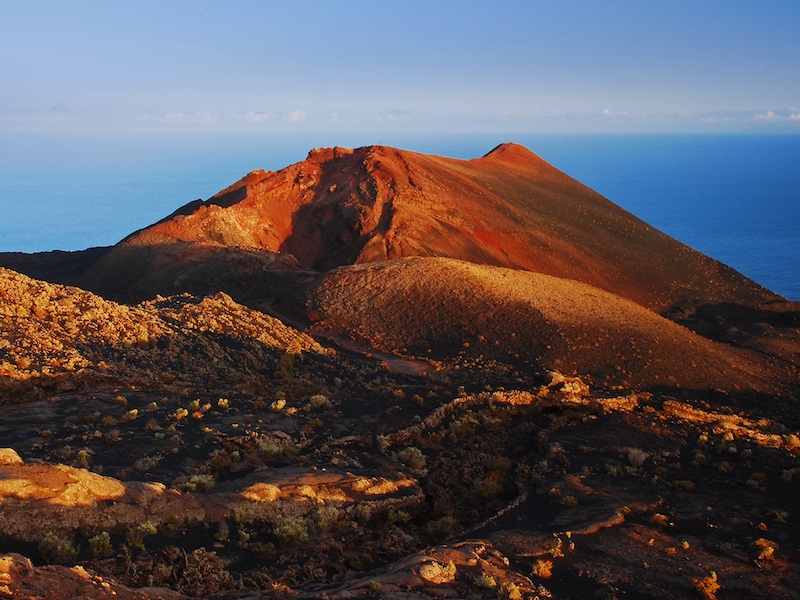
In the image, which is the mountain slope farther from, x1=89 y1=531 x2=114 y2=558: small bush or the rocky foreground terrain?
x1=89 y1=531 x2=114 y2=558: small bush

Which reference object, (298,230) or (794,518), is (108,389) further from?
(298,230)

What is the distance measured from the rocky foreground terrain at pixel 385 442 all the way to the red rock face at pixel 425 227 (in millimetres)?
5691

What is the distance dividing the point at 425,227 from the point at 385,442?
28434mm

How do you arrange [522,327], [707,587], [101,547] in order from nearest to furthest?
[101,547]
[707,587]
[522,327]

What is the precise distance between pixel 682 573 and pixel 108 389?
11.4m

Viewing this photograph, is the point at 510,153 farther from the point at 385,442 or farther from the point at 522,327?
the point at 385,442

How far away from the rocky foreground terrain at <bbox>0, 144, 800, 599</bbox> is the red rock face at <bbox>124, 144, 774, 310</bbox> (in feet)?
18.7

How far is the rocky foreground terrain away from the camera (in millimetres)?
9297

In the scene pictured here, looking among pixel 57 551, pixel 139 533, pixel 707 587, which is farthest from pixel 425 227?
pixel 57 551

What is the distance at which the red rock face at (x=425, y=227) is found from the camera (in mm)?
41156

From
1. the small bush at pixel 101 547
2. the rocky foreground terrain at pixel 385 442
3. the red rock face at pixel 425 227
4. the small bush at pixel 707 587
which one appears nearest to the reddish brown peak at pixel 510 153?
the red rock face at pixel 425 227

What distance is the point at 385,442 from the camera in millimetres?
14203

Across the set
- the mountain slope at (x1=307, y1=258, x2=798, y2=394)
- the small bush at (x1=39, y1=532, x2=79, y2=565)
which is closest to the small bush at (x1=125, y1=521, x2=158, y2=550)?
the small bush at (x1=39, y1=532, x2=79, y2=565)

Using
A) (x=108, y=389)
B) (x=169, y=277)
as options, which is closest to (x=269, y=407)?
(x=108, y=389)
